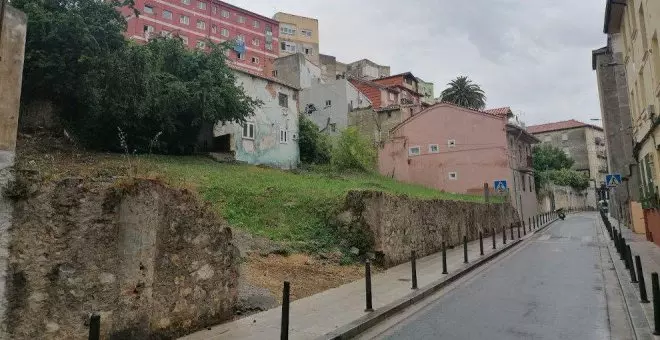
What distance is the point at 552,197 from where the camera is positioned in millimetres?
61156

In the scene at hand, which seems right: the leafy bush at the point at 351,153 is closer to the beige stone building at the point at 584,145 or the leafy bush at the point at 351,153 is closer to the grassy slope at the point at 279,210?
the grassy slope at the point at 279,210

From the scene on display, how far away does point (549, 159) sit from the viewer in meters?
74.1

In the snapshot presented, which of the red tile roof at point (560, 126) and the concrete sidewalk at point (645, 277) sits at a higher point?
the red tile roof at point (560, 126)

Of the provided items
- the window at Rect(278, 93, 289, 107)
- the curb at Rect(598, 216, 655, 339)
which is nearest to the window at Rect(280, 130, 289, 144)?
the window at Rect(278, 93, 289, 107)

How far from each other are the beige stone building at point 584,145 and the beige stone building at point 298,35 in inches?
1963

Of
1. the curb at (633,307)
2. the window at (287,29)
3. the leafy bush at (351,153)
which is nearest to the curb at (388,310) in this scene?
the curb at (633,307)

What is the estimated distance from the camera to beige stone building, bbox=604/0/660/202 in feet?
51.6

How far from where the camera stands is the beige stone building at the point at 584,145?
8212cm

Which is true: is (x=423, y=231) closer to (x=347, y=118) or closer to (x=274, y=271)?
(x=274, y=271)

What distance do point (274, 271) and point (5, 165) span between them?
6.53 m

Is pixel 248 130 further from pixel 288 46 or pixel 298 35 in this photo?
pixel 298 35

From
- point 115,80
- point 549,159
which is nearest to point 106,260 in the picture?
point 115,80

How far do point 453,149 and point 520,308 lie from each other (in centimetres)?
3195

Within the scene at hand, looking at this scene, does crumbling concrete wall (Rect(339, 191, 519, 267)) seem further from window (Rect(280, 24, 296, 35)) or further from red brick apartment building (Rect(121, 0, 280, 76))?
window (Rect(280, 24, 296, 35))
